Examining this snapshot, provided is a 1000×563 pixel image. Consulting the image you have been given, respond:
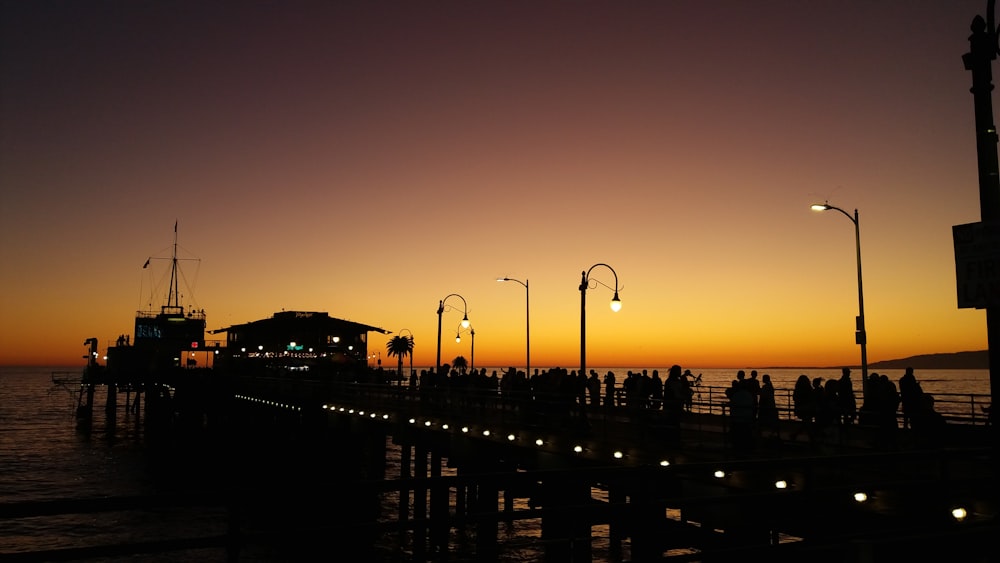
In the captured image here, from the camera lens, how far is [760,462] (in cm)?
663

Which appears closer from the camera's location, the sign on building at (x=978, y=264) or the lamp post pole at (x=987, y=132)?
the sign on building at (x=978, y=264)

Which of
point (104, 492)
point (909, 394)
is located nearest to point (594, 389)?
point (909, 394)

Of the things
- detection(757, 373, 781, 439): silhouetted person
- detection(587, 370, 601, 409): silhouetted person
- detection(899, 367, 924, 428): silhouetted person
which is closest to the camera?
detection(757, 373, 781, 439): silhouetted person

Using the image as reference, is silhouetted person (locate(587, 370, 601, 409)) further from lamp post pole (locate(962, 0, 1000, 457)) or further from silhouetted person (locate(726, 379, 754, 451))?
lamp post pole (locate(962, 0, 1000, 457))

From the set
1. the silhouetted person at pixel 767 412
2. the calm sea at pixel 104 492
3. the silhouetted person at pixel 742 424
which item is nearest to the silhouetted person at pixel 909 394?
the silhouetted person at pixel 767 412

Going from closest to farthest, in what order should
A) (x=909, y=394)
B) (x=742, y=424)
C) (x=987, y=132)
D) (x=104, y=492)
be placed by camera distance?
(x=987, y=132) < (x=742, y=424) < (x=909, y=394) < (x=104, y=492)

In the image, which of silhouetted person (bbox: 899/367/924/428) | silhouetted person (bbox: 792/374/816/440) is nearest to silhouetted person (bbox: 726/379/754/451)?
silhouetted person (bbox: 792/374/816/440)

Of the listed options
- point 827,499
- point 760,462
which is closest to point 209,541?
point 760,462

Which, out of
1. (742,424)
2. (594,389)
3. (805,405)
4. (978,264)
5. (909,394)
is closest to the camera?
(978,264)

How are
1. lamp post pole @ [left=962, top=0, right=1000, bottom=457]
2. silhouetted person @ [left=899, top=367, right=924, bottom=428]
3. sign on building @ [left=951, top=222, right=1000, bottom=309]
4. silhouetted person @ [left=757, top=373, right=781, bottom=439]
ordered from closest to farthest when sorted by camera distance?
sign on building @ [left=951, top=222, right=1000, bottom=309]
lamp post pole @ [left=962, top=0, right=1000, bottom=457]
silhouetted person @ [left=757, top=373, right=781, bottom=439]
silhouetted person @ [left=899, top=367, right=924, bottom=428]

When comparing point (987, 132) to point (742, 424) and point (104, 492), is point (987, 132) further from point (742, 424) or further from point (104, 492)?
point (104, 492)

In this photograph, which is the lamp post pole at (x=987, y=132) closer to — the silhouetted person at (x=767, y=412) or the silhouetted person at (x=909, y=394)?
the silhouetted person at (x=767, y=412)

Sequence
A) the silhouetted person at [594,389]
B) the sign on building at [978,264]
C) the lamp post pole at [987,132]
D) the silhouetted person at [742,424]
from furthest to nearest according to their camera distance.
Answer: the silhouetted person at [594,389], the silhouetted person at [742,424], the lamp post pole at [987,132], the sign on building at [978,264]

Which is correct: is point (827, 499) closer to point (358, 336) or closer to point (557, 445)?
point (557, 445)
